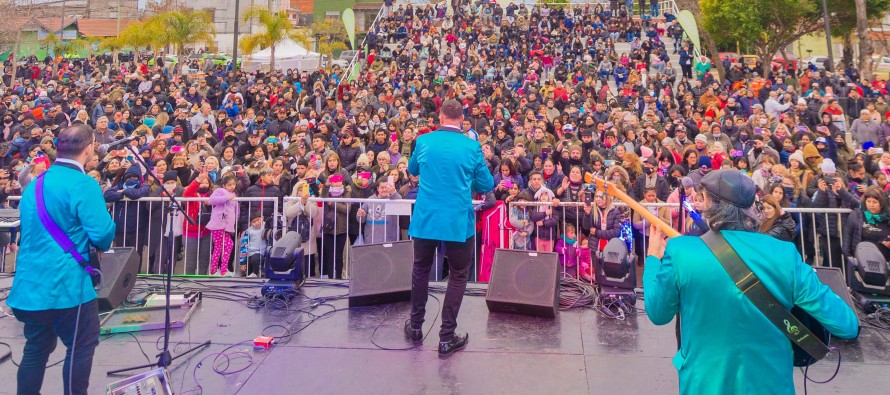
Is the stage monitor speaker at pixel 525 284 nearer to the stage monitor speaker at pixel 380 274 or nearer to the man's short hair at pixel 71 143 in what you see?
the stage monitor speaker at pixel 380 274

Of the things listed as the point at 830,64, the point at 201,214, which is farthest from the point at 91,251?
the point at 830,64

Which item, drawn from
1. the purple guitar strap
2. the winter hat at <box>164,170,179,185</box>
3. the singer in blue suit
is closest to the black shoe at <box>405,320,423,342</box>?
the singer in blue suit

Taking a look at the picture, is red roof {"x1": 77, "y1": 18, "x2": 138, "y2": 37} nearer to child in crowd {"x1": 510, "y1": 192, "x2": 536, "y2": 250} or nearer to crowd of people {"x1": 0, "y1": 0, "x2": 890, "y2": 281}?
crowd of people {"x1": 0, "y1": 0, "x2": 890, "y2": 281}

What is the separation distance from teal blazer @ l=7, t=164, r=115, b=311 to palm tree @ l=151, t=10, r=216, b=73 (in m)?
26.1

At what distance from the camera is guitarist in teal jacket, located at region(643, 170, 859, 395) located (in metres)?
2.12

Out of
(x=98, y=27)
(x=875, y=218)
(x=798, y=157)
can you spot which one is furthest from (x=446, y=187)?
(x=98, y=27)

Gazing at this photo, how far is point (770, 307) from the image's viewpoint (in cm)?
210

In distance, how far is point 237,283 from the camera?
6082 mm

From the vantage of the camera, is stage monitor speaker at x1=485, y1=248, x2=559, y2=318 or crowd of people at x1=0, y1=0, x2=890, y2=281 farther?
crowd of people at x1=0, y1=0, x2=890, y2=281

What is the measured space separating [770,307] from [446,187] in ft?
7.70

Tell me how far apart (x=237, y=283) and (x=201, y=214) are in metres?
1.57

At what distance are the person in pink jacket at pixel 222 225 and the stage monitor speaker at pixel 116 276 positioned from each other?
5.24 ft

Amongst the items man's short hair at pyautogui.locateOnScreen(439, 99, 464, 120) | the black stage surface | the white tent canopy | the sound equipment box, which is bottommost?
the black stage surface

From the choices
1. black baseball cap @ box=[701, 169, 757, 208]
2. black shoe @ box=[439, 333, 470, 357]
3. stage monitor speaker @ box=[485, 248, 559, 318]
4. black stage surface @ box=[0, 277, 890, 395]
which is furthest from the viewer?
stage monitor speaker @ box=[485, 248, 559, 318]
